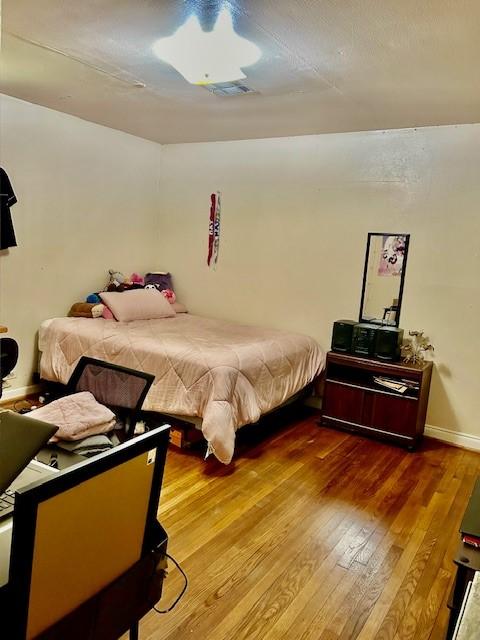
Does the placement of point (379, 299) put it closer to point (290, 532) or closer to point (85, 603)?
point (290, 532)

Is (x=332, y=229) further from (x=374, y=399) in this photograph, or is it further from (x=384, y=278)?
(x=374, y=399)

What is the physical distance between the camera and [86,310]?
431 cm

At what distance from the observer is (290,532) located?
250 centimetres

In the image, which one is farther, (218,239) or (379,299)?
(218,239)

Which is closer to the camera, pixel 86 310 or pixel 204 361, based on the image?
pixel 204 361

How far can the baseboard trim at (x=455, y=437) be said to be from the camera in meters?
3.73

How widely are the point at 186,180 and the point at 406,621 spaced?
4.36 metres

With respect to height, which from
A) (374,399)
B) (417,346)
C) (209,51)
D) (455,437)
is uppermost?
(209,51)

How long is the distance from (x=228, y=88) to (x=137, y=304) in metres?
2.10

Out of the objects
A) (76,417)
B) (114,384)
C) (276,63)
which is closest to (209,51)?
(276,63)

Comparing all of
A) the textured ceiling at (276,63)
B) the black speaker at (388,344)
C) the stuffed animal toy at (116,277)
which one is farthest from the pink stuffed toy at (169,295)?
the black speaker at (388,344)

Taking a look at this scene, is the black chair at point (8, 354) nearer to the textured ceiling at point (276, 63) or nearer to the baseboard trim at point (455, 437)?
the textured ceiling at point (276, 63)

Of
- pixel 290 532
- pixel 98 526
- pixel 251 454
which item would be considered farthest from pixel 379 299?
pixel 98 526

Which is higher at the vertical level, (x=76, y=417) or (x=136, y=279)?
(x=136, y=279)
